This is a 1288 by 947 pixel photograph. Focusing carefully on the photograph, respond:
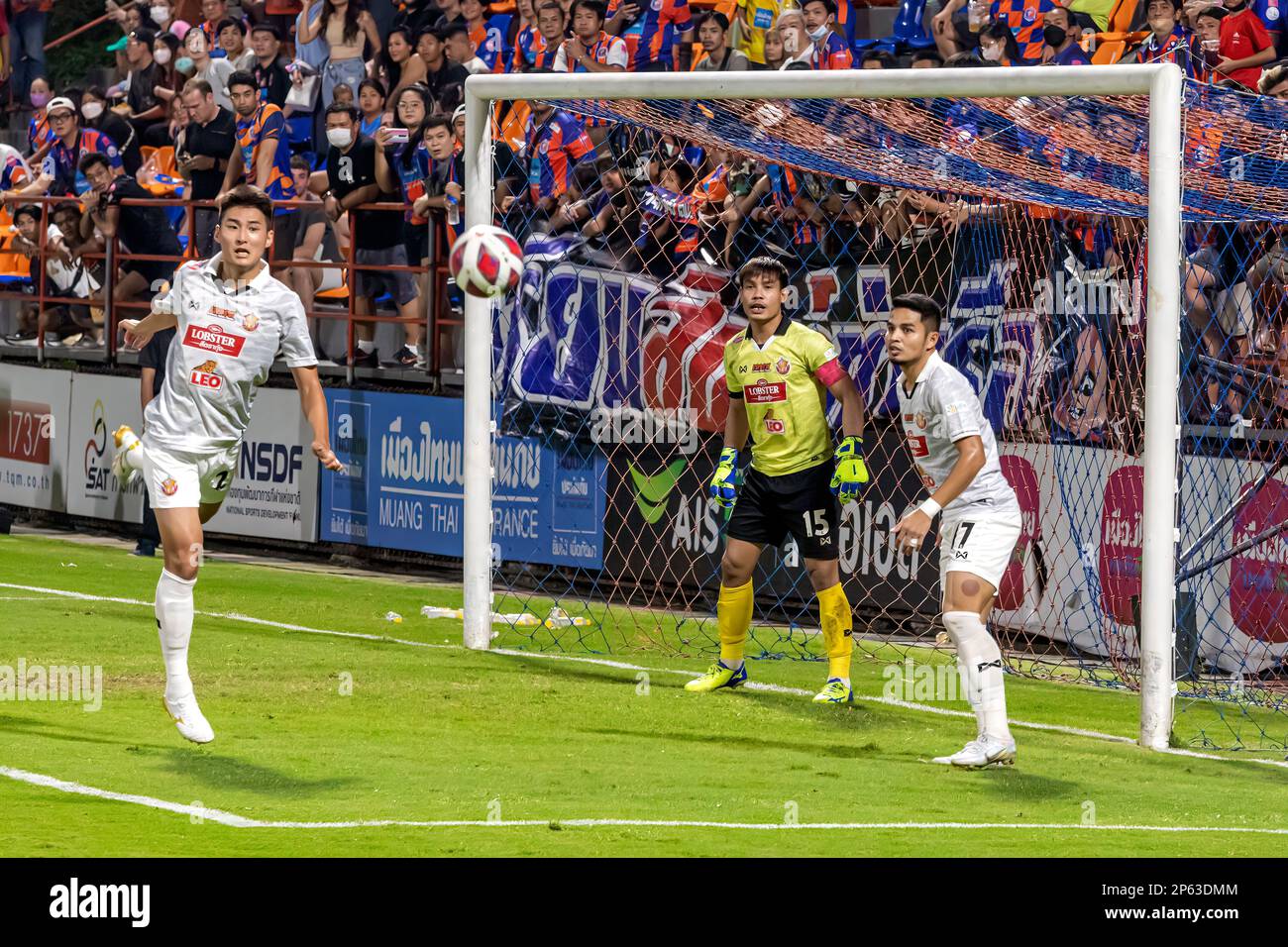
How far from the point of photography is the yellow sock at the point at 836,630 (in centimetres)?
1053

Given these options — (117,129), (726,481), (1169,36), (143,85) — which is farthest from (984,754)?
(143,85)

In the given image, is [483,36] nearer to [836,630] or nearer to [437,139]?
[437,139]

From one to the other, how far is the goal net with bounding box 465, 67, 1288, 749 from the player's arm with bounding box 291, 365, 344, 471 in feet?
10.4

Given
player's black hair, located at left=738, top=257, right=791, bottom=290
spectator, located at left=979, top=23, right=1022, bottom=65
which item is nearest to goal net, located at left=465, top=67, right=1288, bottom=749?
player's black hair, located at left=738, top=257, right=791, bottom=290

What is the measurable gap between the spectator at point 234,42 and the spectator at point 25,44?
17.6ft

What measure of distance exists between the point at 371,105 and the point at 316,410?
9.70 metres

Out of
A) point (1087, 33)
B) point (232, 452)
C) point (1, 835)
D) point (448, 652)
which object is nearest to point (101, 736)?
point (232, 452)

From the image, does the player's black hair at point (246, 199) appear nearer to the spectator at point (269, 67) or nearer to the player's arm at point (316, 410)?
the player's arm at point (316, 410)

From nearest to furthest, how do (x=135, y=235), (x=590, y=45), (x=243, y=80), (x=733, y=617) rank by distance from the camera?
(x=733, y=617) → (x=590, y=45) → (x=135, y=235) → (x=243, y=80)

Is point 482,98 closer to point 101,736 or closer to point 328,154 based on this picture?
point 101,736

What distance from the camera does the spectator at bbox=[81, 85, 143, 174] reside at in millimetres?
21766

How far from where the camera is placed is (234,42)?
2136 centimetres

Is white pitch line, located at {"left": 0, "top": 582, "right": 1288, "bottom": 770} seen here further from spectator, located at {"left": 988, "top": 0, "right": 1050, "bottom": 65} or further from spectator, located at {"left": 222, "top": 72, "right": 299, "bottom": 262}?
spectator, located at {"left": 988, "top": 0, "right": 1050, "bottom": 65}

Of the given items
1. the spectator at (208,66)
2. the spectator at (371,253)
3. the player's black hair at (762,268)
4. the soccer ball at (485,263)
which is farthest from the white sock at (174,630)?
the spectator at (208,66)
